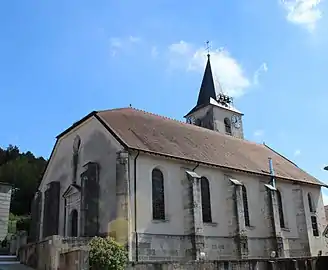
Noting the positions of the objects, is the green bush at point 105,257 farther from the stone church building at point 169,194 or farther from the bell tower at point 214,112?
the bell tower at point 214,112

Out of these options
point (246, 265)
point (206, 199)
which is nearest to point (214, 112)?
point (206, 199)

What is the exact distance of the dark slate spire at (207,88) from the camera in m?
39.5

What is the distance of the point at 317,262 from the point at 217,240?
17.7ft

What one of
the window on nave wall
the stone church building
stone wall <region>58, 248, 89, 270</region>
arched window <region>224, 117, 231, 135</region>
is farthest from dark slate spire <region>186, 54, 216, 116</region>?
stone wall <region>58, 248, 89, 270</region>

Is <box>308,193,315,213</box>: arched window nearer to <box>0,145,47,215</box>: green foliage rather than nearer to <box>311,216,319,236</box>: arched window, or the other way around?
<box>311,216,319,236</box>: arched window

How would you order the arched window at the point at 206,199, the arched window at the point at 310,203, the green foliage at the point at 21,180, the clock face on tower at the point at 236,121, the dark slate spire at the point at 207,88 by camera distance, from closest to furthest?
the arched window at the point at 206,199 → the arched window at the point at 310,203 → the clock face on tower at the point at 236,121 → the dark slate spire at the point at 207,88 → the green foliage at the point at 21,180

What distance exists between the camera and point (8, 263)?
62.1 ft

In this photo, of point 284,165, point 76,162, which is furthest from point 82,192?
point 284,165

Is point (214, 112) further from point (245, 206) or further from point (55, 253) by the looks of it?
point (55, 253)

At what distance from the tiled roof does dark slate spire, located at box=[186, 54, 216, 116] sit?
24.7ft

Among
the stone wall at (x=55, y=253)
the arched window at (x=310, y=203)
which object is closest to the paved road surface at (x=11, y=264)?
the stone wall at (x=55, y=253)

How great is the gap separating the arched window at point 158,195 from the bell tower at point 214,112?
16388 mm

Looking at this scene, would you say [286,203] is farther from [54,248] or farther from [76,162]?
[54,248]

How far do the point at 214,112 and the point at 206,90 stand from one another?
133 inches
